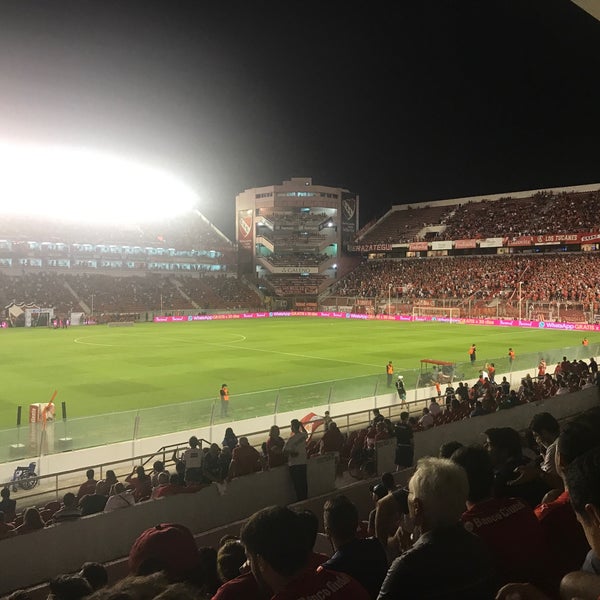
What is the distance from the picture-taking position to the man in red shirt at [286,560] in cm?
274

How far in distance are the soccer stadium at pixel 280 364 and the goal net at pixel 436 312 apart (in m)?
0.22

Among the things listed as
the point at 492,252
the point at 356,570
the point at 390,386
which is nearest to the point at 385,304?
the point at 492,252

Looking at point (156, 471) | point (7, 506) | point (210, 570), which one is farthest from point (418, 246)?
point (210, 570)

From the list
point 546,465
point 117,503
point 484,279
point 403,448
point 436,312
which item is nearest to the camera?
point 546,465

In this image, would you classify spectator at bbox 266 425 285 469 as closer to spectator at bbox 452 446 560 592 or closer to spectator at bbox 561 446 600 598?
spectator at bbox 452 446 560 592

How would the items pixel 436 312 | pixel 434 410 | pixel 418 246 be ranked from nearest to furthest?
pixel 434 410 < pixel 436 312 < pixel 418 246

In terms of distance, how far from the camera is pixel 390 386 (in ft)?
58.2

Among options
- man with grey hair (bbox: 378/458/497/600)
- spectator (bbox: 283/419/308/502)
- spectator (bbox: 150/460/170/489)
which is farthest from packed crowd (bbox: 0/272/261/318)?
man with grey hair (bbox: 378/458/497/600)

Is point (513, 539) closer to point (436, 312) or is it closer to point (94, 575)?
point (94, 575)

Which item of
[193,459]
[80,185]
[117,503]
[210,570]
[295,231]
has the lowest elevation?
[117,503]

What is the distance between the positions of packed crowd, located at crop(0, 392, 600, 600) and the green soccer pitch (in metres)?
10.0

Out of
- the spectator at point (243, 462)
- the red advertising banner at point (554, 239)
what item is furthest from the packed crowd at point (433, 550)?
the red advertising banner at point (554, 239)

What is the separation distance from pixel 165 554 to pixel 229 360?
28825mm

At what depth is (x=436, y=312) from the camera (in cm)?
6203
